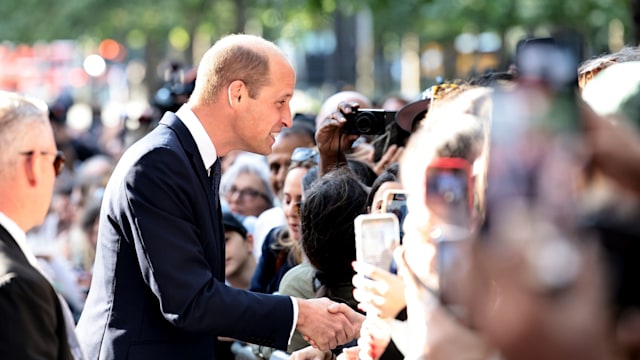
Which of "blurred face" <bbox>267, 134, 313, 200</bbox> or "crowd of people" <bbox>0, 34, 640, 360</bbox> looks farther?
"blurred face" <bbox>267, 134, 313, 200</bbox>

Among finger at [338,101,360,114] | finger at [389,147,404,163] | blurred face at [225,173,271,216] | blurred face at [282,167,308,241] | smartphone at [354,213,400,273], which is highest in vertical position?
finger at [338,101,360,114]

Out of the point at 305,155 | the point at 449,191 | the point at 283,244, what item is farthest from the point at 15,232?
the point at 305,155

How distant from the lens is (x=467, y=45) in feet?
109

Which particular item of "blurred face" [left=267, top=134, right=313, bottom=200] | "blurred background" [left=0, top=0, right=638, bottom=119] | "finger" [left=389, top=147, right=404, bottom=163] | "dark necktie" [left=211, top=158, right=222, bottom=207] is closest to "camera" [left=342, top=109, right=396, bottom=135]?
"finger" [left=389, top=147, right=404, bottom=163]

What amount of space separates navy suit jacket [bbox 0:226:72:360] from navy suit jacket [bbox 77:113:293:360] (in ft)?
2.43

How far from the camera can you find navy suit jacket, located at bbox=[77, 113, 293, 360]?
3.93 m

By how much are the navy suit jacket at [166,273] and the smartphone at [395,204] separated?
22.7 inches

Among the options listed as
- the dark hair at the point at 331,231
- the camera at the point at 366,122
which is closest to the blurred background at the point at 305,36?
the camera at the point at 366,122

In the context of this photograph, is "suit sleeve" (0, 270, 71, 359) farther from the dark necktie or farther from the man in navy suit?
the dark necktie

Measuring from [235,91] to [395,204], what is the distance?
3.16 feet

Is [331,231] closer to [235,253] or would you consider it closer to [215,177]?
[215,177]

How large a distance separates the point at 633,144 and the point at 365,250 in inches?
46.2

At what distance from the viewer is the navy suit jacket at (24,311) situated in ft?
10.1

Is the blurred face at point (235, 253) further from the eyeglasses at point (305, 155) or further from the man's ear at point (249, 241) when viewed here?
the eyeglasses at point (305, 155)
